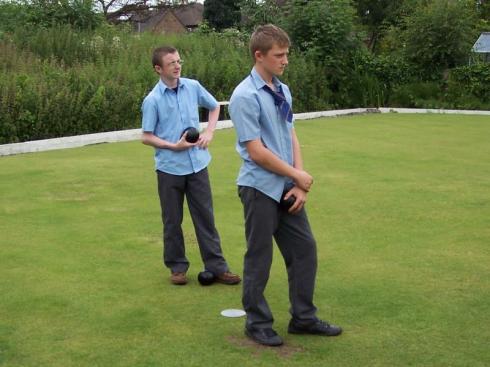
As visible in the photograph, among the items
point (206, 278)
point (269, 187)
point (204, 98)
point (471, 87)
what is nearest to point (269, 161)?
point (269, 187)

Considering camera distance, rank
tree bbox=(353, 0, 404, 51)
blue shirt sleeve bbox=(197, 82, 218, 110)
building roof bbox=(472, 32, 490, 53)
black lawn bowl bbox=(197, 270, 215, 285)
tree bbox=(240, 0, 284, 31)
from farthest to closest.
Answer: tree bbox=(353, 0, 404, 51) → tree bbox=(240, 0, 284, 31) → building roof bbox=(472, 32, 490, 53) → blue shirt sleeve bbox=(197, 82, 218, 110) → black lawn bowl bbox=(197, 270, 215, 285)

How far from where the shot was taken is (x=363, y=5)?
42.6 metres

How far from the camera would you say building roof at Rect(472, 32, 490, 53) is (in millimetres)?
24870

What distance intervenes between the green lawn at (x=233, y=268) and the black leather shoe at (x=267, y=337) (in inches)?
1.9

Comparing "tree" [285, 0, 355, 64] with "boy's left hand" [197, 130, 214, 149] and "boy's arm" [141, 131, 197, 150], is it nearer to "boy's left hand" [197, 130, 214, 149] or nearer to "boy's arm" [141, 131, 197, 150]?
"boy's left hand" [197, 130, 214, 149]

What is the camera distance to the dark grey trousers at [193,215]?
18.0 ft

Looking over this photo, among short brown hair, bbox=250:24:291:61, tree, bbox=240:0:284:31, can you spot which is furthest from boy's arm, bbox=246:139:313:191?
tree, bbox=240:0:284:31

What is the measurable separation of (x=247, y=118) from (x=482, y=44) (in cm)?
2293

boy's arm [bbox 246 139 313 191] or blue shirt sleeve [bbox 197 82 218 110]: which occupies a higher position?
blue shirt sleeve [bbox 197 82 218 110]

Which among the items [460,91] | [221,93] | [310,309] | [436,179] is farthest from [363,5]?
[310,309]

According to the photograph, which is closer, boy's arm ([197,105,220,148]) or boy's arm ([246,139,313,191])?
boy's arm ([246,139,313,191])

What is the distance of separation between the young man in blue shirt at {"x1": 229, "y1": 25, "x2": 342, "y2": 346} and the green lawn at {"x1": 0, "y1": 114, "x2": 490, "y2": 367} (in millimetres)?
195

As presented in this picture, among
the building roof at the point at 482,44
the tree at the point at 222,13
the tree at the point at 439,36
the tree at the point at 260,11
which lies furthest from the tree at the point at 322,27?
the tree at the point at 222,13

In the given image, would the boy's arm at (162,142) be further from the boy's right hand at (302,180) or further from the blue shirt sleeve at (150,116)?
the boy's right hand at (302,180)
